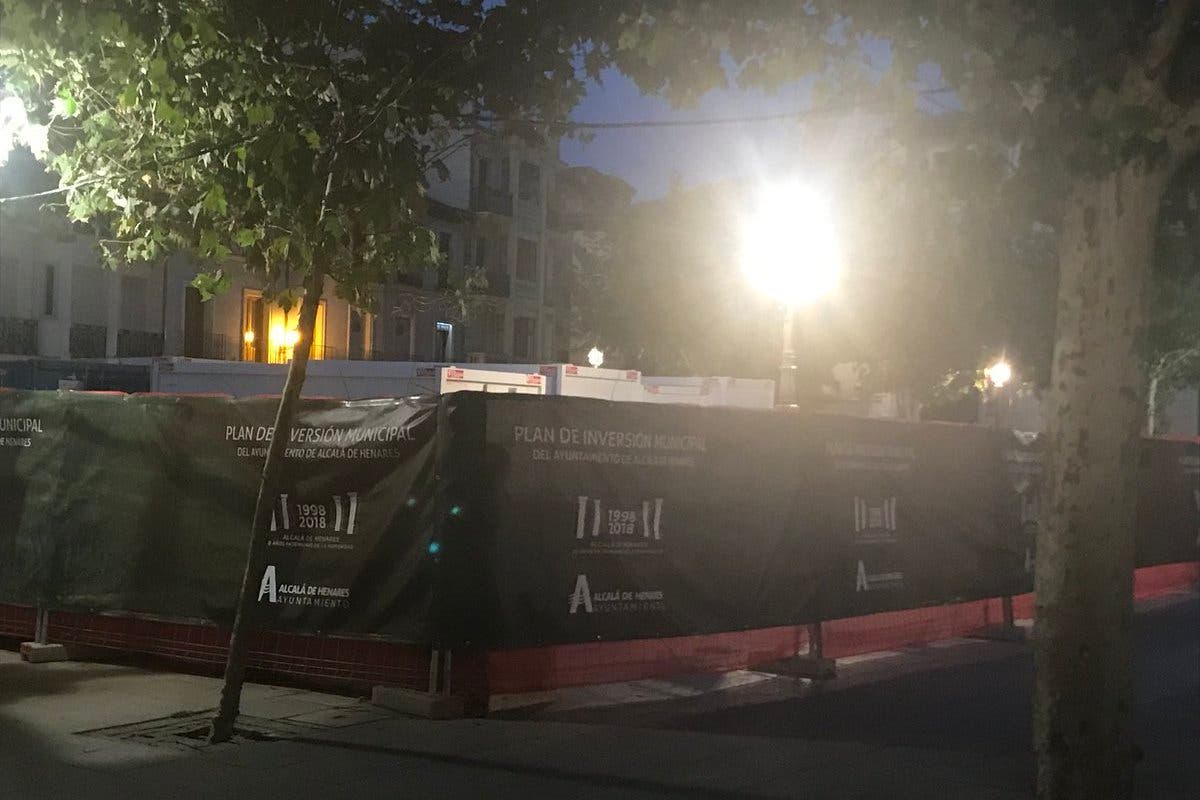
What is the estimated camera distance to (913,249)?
12.6 meters

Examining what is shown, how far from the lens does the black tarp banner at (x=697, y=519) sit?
963 centimetres

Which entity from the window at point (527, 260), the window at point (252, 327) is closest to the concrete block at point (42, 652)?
the window at point (252, 327)

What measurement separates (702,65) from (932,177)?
1916 mm

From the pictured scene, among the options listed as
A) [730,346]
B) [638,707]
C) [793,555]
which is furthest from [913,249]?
[730,346]

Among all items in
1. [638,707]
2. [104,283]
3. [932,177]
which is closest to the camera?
[932,177]

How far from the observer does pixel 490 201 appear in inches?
2112

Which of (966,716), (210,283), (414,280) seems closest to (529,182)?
(414,280)

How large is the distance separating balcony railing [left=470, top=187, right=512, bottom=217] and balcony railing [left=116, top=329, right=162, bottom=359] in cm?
1730

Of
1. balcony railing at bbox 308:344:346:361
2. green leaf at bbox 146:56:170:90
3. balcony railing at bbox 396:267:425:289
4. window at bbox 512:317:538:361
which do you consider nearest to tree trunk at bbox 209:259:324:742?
green leaf at bbox 146:56:170:90

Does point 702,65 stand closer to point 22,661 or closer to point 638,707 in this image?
point 638,707

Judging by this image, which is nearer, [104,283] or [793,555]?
[793,555]

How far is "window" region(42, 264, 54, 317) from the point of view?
36.0 m

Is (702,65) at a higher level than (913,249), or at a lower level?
higher

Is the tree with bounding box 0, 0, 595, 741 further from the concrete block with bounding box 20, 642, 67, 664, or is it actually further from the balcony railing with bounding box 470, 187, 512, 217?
the balcony railing with bounding box 470, 187, 512, 217
